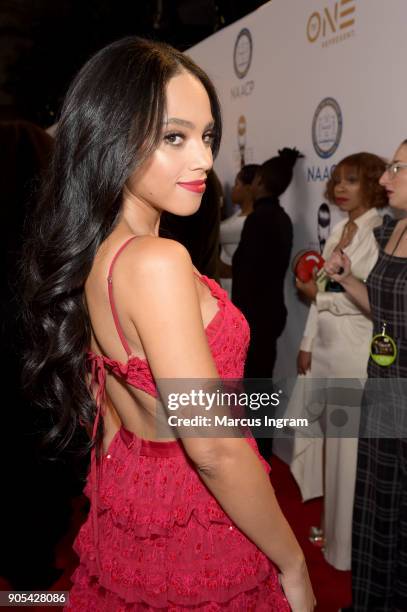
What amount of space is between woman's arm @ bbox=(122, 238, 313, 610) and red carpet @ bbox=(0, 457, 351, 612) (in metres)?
1.68

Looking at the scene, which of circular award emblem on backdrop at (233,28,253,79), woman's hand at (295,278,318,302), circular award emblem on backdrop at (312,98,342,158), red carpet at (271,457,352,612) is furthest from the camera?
circular award emblem on backdrop at (233,28,253,79)

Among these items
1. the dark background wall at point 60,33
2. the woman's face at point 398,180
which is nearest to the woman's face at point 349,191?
the woman's face at point 398,180

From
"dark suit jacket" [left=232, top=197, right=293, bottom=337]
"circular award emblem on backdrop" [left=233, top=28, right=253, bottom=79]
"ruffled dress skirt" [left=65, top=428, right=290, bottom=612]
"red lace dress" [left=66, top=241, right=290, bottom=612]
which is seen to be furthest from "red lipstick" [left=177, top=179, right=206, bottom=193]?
"circular award emblem on backdrop" [left=233, top=28, right=253, bottom=79]

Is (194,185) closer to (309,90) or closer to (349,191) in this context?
(349,191)


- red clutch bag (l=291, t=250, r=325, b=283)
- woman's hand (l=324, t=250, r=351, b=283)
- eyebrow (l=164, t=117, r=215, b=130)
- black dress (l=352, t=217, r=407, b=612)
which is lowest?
black dress (l=352, t=217, r=407, b=612)

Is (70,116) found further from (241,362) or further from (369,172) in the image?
(369,172)

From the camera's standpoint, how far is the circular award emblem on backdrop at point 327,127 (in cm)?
324

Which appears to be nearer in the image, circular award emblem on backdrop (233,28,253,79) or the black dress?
the black dress

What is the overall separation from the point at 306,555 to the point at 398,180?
73.7 inches

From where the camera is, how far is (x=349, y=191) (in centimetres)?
288

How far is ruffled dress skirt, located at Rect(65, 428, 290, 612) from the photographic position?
1.16m

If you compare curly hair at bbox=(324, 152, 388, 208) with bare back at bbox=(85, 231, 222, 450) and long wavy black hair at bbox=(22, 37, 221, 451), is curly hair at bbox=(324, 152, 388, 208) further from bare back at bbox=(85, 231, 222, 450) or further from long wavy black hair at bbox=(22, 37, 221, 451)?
bare back at bbox=(85, 231, 222, 450)

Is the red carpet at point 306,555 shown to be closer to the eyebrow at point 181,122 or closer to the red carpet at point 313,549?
the red carpet at point 313,549

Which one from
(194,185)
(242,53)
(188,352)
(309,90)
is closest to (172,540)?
(188,352)
